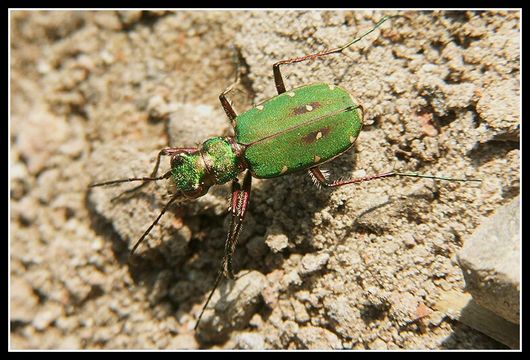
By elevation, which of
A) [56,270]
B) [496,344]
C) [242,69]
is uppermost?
[242,69]

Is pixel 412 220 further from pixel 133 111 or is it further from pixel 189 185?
pixel 133 111

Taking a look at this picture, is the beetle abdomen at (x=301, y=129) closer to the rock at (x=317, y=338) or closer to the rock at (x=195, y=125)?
the rock at (x=195, y=125)

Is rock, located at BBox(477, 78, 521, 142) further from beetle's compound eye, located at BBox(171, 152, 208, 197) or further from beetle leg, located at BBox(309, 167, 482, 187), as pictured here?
beetle's compound eye, located at BBox(171, 152, 208, 197)

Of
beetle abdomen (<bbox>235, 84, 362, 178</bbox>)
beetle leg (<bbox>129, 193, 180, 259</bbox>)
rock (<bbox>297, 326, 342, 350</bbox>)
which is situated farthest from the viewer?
beetle leg (<bbox>129, 193, 180, 259</bbox>)

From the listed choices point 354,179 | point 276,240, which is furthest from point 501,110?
point 276,240

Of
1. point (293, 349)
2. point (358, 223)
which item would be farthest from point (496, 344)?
point (293, 349)

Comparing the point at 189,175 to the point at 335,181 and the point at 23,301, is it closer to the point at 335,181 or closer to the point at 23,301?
the point at 335,181

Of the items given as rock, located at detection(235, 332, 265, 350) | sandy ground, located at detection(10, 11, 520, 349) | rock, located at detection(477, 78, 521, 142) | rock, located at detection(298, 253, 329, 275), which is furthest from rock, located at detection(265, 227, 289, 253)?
rock, located at detection(477, 78, 521, 142)

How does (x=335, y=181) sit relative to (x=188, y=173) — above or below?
below
